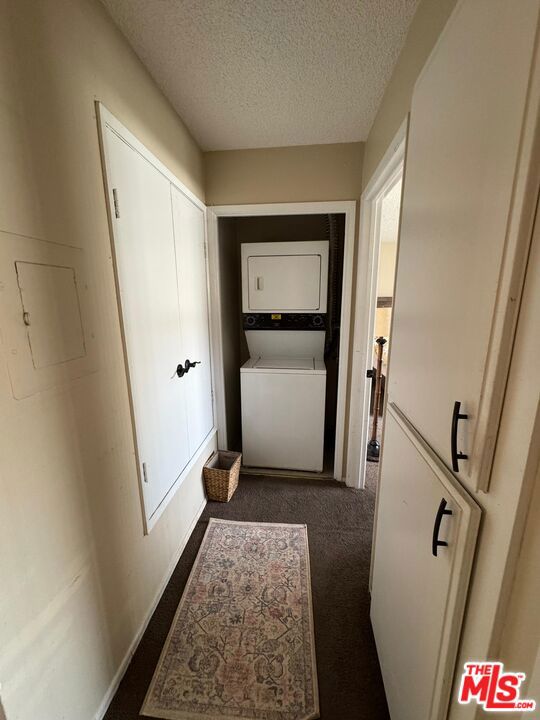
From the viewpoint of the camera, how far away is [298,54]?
121 cm

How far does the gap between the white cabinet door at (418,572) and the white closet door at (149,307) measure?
3.33ft

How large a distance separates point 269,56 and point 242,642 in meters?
2.49

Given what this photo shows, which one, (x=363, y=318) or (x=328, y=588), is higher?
(x=363, y=318)

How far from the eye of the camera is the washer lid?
7.75ft

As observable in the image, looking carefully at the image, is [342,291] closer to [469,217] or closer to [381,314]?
[469,217]

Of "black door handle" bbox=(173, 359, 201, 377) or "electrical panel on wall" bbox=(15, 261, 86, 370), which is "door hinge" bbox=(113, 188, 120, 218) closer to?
"electrical panel on wall" bbox=(15, 261, 86, 370)

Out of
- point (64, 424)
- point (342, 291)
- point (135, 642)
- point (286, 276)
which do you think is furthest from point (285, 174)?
point (135, 642)

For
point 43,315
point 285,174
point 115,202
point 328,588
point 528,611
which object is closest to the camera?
point 528,611

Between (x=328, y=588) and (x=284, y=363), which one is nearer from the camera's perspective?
(x=328, y=588)

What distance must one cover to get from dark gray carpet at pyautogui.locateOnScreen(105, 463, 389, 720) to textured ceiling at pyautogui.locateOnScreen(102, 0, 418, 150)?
2.45 metres

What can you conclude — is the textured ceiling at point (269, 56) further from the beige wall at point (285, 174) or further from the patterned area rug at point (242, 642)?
the patterned area rug at point (242, 642)

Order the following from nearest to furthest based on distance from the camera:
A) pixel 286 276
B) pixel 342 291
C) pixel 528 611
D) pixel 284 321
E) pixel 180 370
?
pixel 528 611 → pixel 180 370 → pixel 342 291 → pixel 286 276 → pixel 284 321

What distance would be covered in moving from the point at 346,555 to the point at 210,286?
198cm

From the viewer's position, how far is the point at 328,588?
1488 mm
